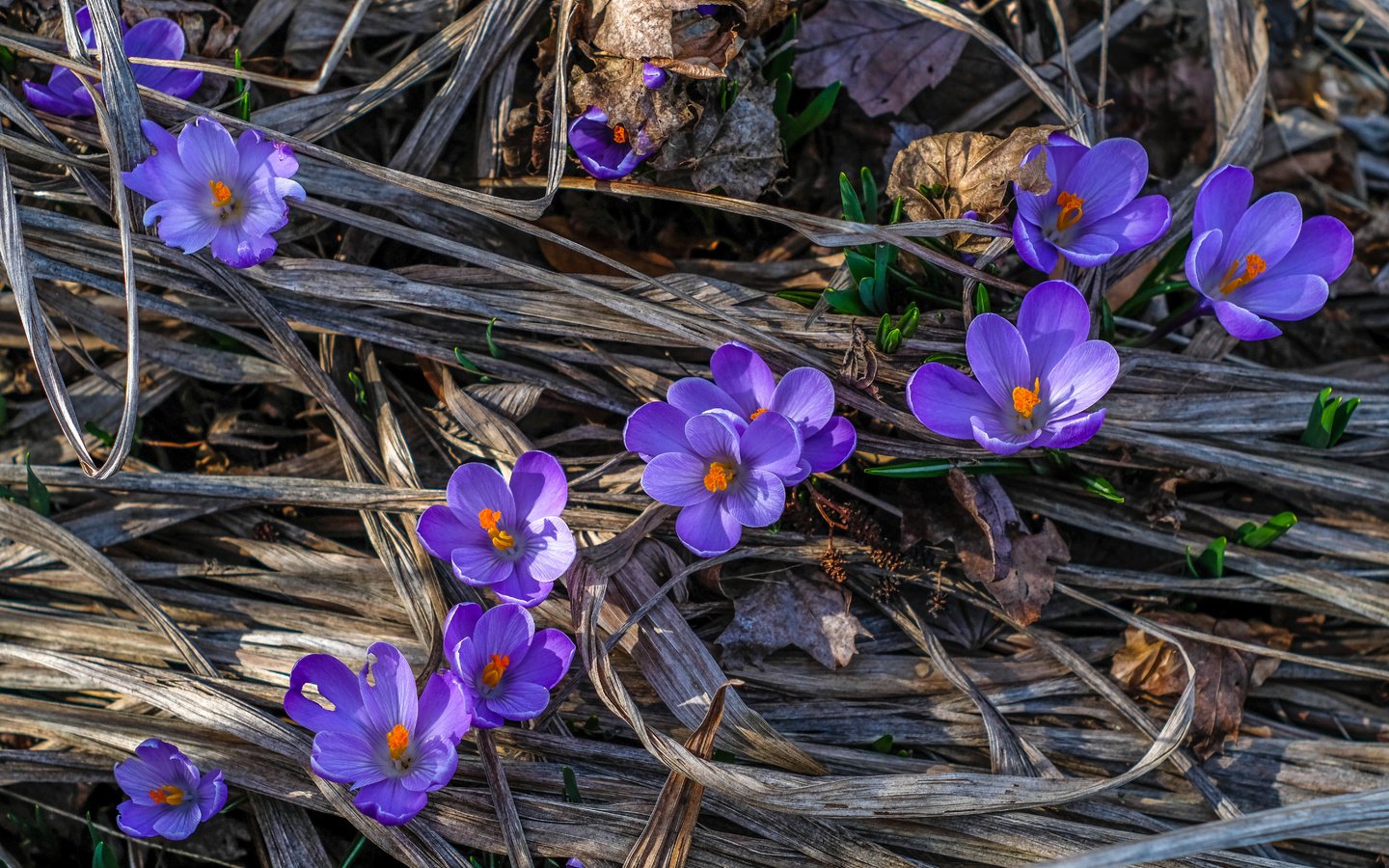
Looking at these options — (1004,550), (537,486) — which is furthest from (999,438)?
(537,486)

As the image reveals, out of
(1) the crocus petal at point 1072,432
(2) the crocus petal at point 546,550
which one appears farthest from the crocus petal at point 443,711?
(1) the crocus petal at point 1072,432

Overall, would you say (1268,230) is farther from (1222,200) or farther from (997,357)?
(997,357)

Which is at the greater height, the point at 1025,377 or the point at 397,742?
the point at 1025,377

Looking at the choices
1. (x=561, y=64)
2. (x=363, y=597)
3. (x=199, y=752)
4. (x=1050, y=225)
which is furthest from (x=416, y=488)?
(x=1050, y=225)

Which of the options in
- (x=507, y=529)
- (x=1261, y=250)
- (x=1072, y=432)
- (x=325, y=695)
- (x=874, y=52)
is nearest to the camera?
(x=1072, y=432)

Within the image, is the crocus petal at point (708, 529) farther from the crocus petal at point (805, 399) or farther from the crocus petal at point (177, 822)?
the crocus petal at point (177, 822)

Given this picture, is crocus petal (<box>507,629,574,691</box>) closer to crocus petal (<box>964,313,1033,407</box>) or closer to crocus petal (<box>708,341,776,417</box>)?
crocus petal (<box>708,341,776,417</box>)
